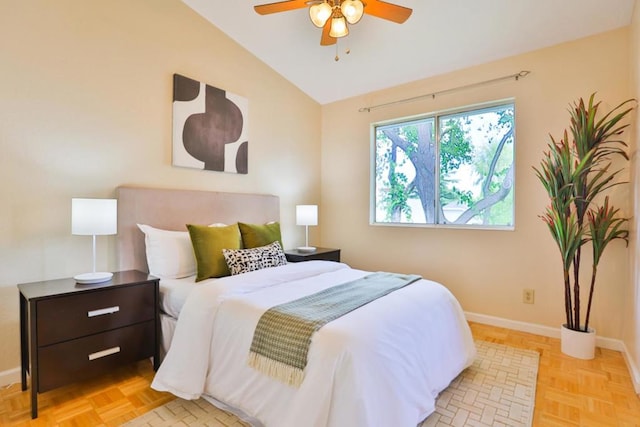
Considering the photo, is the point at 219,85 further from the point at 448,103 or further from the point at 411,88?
the point at 448,103

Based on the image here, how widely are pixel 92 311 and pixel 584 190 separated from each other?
351 centimetres

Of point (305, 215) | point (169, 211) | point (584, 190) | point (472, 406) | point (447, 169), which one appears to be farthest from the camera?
point (305, 215)

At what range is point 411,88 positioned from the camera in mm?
3756

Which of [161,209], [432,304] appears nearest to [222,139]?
[161,209]

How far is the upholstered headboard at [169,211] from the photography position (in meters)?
2.59

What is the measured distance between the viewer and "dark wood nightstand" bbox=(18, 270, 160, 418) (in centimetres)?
183

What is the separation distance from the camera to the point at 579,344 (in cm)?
254

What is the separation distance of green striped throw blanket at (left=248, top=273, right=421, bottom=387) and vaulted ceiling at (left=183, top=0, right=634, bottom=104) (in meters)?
2.39

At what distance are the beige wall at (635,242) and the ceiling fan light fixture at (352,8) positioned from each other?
196 centimetres

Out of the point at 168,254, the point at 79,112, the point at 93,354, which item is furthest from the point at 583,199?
the point at 79,112

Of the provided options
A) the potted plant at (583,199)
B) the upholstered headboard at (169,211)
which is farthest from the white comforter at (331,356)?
the potted plant at (583,199)

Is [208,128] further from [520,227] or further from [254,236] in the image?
[520,227]

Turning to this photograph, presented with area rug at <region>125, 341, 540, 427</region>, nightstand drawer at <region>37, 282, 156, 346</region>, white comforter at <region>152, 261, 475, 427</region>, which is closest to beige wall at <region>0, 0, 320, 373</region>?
nightstand drawer at <region>37, 282, 156, 346</region>

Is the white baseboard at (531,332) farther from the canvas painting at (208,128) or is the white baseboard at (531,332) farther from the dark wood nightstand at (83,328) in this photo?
the canvas painting at (208,128)
